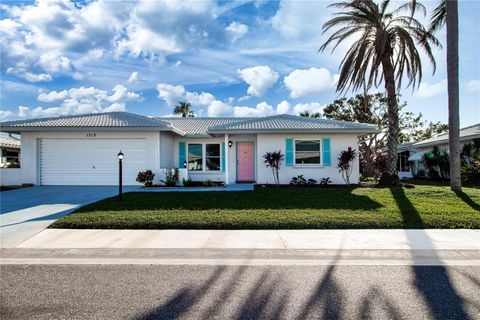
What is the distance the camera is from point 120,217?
7.51 m

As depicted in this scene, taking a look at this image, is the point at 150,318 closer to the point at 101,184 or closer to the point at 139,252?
the point at 139,252

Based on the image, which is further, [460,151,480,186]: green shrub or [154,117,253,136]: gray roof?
[154,117,253,136]: gray roof

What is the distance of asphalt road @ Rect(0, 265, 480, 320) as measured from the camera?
10.6ft

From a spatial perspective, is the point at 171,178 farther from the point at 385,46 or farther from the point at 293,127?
the point at 385,46

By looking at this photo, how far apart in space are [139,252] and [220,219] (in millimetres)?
2397

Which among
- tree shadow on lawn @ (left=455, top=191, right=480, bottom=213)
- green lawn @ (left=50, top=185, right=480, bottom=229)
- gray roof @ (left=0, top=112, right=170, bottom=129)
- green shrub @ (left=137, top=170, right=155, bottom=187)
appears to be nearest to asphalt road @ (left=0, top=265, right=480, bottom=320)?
green lawn @ (left=50, top=185, right=480, bottom=229)

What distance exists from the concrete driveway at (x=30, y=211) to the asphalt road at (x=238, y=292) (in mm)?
1940

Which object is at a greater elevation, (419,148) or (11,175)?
(419,148)

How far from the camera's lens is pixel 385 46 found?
14.4 meters

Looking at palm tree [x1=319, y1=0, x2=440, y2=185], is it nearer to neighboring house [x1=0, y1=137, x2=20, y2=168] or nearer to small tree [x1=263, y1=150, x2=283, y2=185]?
small tree [x1=263, y1=150, x2=283, y2=185]

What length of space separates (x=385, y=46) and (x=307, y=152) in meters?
6.22

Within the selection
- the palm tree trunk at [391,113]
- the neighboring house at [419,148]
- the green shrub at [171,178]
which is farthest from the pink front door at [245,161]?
the neighboring house at [419,148]

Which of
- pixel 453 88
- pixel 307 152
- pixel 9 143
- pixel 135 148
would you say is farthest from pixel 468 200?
pixel 9 143

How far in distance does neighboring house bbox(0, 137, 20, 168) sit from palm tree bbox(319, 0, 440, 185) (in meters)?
22.4
